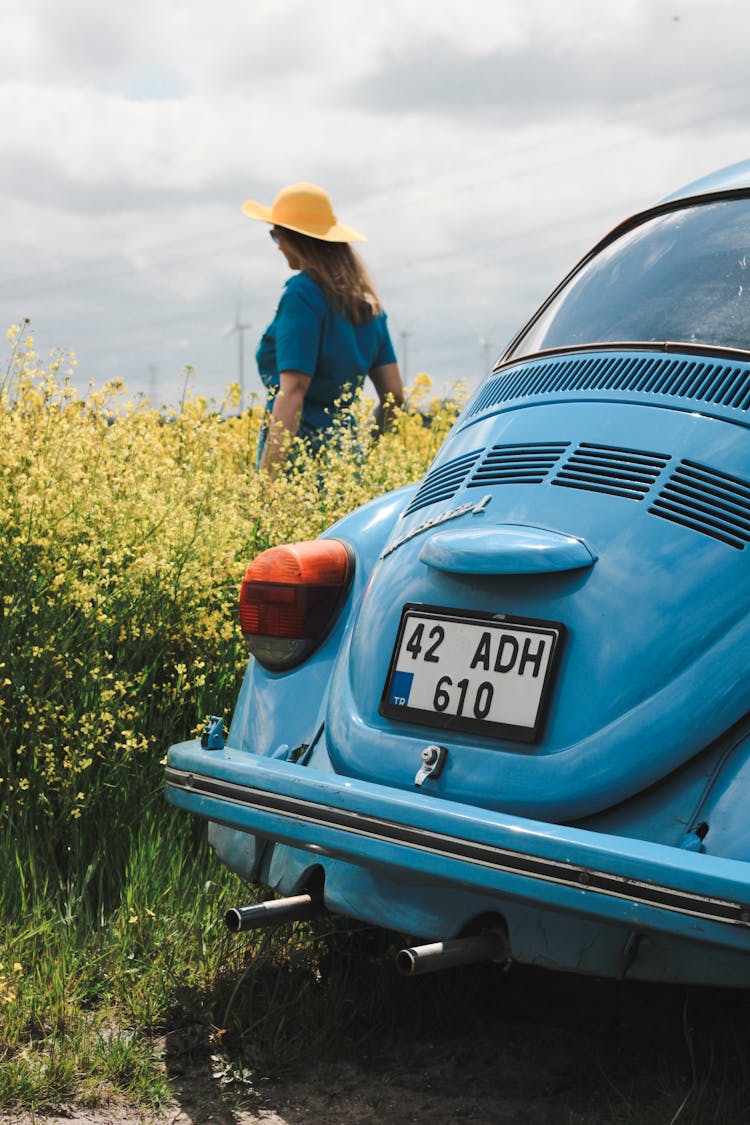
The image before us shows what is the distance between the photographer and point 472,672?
2.60 meters

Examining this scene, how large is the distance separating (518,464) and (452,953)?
1058 millimetres

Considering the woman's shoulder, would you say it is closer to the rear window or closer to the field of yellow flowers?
the field of yellow flowers

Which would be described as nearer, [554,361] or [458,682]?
[458,682]

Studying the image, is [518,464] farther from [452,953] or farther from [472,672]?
[452,953]

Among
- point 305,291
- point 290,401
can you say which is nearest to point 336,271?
point 305,291

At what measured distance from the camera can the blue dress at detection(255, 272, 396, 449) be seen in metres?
6.14

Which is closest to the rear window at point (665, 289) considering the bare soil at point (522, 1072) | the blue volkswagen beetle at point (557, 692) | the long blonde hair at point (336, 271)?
the blue volkswagen beetle at point (557, 692)

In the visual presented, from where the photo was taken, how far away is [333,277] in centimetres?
622

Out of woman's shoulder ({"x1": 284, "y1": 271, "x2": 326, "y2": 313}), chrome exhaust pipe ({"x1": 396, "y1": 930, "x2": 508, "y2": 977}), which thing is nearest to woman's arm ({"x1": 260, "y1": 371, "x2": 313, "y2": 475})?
woman's shoulder ({"x1": 284, "y1": 271, "x2": 326, "y2": 313})

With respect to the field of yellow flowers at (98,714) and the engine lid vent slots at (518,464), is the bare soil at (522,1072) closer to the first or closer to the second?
the field of yellow flowers at (98,714)

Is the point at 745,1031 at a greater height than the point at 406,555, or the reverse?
the point at 406,555

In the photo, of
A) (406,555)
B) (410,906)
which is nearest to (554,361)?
(406,555)

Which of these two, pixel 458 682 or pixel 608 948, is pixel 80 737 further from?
pixel 608 948

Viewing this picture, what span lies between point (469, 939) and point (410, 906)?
170 mm
